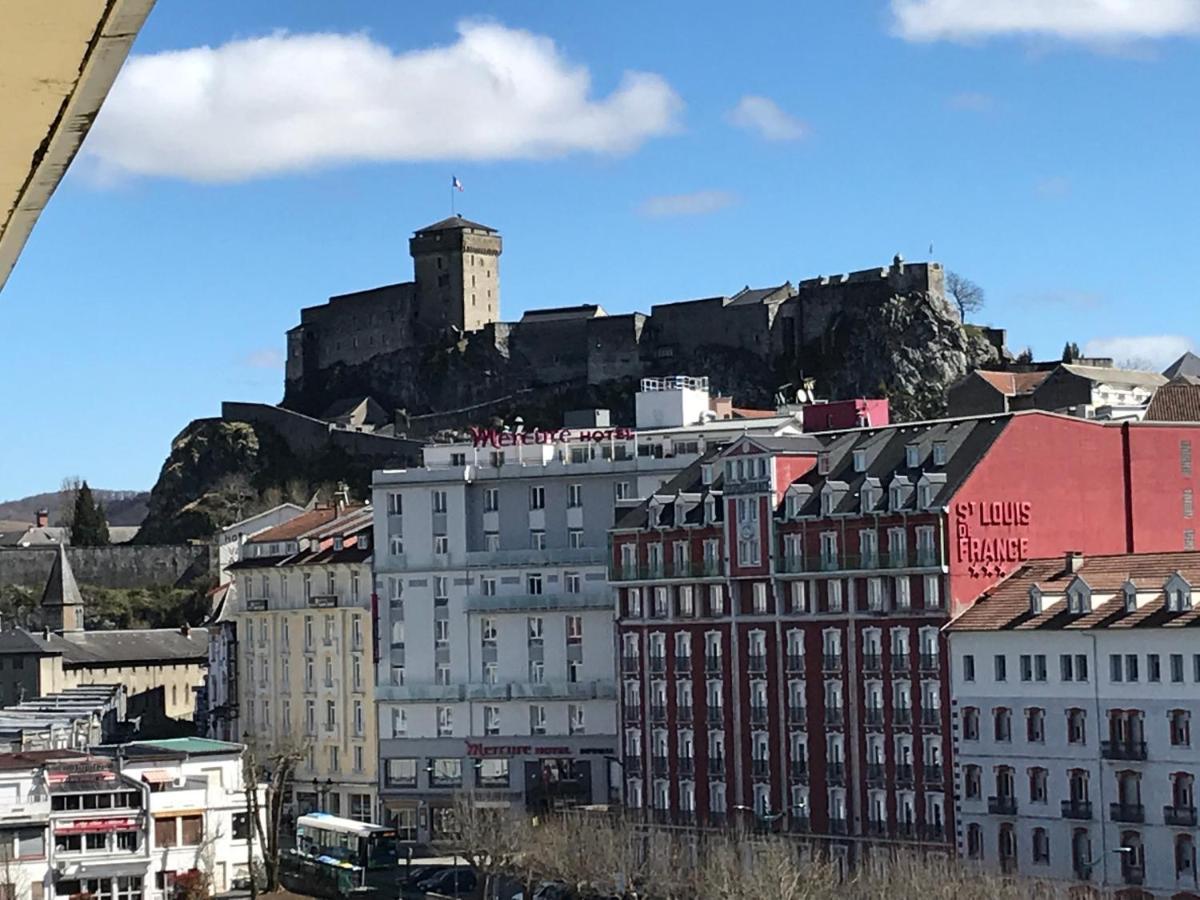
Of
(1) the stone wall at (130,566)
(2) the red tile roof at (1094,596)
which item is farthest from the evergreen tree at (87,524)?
(2) the red tile roof at (1094,596)

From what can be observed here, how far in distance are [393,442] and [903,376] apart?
105 feet

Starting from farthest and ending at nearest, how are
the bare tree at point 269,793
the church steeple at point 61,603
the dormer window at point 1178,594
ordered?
the church steeple at point 61,603
the bare tree at point 269,793
the dormer window at point 1178,594

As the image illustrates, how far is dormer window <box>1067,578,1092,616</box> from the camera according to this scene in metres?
52.9

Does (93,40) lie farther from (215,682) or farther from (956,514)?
(215,682)

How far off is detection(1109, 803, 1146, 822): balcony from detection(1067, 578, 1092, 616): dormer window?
4.49 meters

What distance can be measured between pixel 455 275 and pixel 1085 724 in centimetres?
10466

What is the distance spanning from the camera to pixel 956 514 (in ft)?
194

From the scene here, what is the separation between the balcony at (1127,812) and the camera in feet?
167

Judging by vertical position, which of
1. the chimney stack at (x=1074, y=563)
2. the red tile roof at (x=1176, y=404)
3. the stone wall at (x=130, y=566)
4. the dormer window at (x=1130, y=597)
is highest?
the red tile roof at (x=1176, y=404)

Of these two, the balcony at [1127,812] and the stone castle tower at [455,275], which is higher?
the stone castle tower at [455,275]

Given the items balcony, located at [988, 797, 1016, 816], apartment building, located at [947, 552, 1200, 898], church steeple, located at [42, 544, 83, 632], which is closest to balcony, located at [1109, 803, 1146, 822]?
apartment building, located at [947, 552, 1200, 898]

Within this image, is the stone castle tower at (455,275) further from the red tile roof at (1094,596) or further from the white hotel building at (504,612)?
the red tile roof at (1094,596)

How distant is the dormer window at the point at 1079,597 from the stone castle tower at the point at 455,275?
102 meters

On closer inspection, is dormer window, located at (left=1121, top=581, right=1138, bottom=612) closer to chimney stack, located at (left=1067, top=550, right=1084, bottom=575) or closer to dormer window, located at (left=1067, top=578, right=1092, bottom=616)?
dormer window, located at (left=1067, top=578, right=1092, bottom=616)
